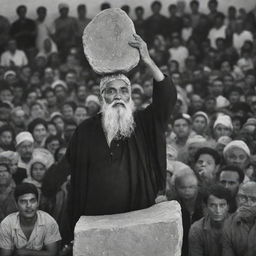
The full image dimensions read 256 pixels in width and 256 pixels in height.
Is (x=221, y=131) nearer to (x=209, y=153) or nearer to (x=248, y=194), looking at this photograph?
(x=209, y=153)

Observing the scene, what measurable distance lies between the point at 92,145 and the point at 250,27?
12033 millimetres

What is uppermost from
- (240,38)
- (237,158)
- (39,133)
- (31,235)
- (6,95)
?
(240,38)

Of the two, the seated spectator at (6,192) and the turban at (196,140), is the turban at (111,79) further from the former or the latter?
the turban at (196,140)

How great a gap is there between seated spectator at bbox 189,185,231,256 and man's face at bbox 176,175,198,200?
28.3 inches

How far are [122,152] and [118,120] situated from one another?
0.23 metres

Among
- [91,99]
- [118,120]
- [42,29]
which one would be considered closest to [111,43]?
[118,120]

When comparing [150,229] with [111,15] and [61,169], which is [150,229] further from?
[61,169]

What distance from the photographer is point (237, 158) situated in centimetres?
905

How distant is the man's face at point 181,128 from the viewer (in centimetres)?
1070

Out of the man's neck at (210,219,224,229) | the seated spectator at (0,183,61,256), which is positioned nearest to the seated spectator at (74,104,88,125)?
the seated spectator at (0,183,61,256)

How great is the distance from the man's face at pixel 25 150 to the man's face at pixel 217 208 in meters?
3.49

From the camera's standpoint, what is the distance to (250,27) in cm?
1695

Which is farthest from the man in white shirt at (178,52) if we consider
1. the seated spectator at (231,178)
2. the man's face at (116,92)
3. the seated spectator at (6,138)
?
the man's face at (116,92)

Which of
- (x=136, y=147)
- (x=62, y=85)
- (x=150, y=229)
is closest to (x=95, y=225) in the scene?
(x=150, y=229)
